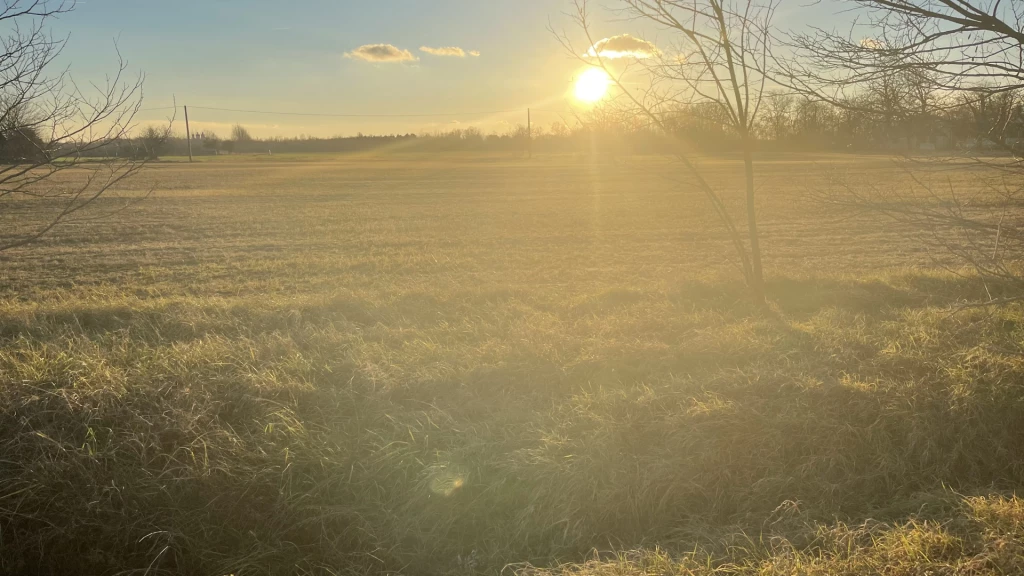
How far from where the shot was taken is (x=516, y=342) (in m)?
6.85

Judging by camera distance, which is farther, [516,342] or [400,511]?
[516,342]

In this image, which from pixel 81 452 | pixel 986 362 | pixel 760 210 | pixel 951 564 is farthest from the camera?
pixel 760 210

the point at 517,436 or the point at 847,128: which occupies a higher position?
the point at 847,128

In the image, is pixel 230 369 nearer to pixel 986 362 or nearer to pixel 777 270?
pixel 986 362

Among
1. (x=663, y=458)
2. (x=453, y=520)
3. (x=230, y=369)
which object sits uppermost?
(x=230, y=369)

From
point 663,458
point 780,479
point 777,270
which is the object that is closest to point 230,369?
point 663,458

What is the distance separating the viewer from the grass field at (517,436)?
12.7 feet

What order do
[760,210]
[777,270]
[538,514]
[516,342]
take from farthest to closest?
1. [760,210]
2. [777,270]
3. [516,342]
4. [538,514]

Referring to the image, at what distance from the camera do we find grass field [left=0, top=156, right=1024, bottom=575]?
12.7 ft

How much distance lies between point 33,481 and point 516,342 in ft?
14.1

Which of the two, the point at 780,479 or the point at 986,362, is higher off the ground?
the point at 986,362

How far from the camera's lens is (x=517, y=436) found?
4.82 metres

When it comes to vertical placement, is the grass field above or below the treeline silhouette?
below

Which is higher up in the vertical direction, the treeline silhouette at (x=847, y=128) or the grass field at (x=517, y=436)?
the treeline silhouette at (x=847, y=128)
